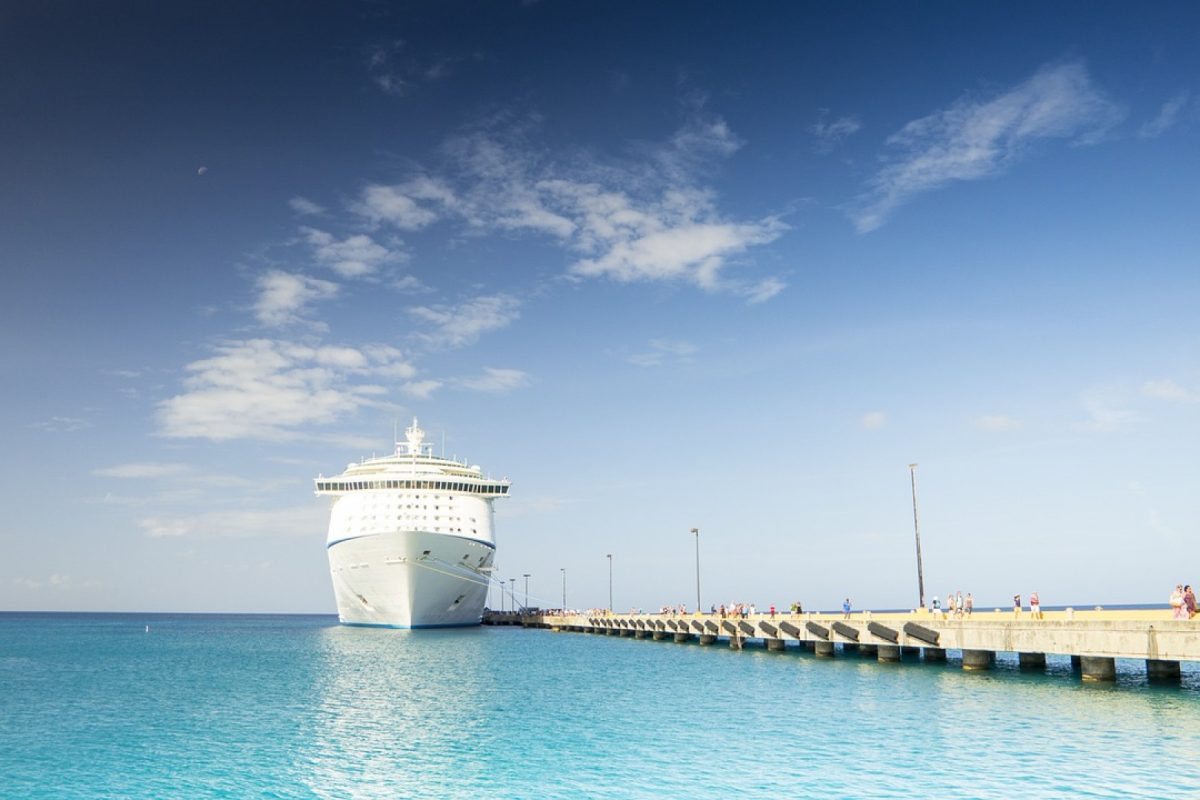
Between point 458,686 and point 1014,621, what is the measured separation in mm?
20833

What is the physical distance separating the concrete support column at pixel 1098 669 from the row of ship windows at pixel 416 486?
166 feet

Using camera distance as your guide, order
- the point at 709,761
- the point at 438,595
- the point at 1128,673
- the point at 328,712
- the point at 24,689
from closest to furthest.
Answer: the point at 709,761 → the point at 328,712 → the point at 1128,673 → the point at 24,689 → the point at 438,595

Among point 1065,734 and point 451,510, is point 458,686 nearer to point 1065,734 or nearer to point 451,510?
point 1065,734

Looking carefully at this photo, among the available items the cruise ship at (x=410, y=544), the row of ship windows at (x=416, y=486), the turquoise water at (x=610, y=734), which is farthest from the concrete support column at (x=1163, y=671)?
the row of ship windows at (x=416, y=486)

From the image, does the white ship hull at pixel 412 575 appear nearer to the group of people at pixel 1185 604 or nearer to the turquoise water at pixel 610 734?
the turquoise water at pixel 610 734

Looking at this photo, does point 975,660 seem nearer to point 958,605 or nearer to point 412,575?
point 958,605

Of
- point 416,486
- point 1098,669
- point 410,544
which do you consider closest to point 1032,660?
point 1098,669

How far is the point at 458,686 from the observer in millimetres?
36594

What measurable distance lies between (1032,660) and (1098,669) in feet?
19.2

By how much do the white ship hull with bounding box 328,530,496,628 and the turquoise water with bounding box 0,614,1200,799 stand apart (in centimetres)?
2261

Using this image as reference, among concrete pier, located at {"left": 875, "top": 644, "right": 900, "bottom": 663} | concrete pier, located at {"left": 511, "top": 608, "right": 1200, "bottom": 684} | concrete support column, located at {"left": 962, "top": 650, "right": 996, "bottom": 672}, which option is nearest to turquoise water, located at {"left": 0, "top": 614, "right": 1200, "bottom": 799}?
concrete support column, located at {"left": 962, "top": 650, "right": 996, "bottom": 672}

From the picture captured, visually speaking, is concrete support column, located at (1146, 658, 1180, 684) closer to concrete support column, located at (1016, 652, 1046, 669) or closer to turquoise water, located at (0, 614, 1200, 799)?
turquoise water, located at (0, 614, 1200, 799)

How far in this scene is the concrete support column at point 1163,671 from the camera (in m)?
30.6

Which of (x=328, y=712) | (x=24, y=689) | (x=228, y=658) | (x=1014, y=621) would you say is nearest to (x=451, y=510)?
(x=228, y=658)
